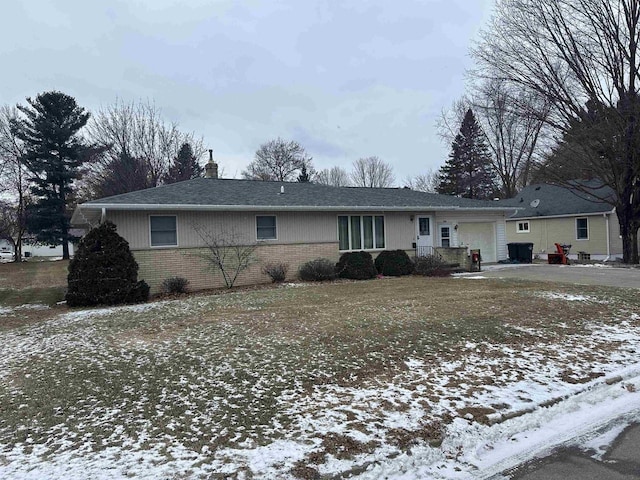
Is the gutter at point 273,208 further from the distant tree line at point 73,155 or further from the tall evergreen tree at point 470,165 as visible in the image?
the tall evergreen tree at point 470,165

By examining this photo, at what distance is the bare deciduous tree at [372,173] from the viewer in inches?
2000

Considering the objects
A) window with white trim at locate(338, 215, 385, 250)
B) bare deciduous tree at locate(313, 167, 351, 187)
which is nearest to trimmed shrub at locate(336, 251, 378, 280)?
window with white trim at locate(338, 215, 385, 250)

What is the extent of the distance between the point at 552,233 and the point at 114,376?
999 inches

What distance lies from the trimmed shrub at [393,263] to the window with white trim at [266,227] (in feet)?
13.3

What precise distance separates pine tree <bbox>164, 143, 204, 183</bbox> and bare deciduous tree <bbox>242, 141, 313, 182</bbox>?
11.0 metres

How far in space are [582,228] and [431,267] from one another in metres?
13.3

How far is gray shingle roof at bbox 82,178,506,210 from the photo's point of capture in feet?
40.7

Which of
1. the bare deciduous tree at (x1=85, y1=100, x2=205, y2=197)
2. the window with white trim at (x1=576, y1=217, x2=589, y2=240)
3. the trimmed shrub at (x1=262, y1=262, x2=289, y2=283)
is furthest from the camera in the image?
the bare deciduous tree at (x1=85, y1=100, x2=205, y2=197)

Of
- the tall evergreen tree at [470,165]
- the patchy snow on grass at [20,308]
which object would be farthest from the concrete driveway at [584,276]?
the tall evergreen tree at [470,165]

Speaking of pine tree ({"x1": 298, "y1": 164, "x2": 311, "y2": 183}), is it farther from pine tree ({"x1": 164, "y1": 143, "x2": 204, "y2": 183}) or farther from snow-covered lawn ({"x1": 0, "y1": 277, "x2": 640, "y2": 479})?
snow-covered lawn ({"x1": 0, "y1": 277, "x2": 640, "y2": 479})

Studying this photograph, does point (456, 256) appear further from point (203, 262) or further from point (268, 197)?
point (203, 262)

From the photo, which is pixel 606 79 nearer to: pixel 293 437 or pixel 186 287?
pixel 186 287

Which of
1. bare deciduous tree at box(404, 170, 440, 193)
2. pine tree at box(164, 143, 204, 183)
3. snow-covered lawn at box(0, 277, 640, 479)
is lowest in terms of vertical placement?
snow-covered lawn at box(0, 277, 640, 479)

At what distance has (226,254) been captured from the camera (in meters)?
13.4
